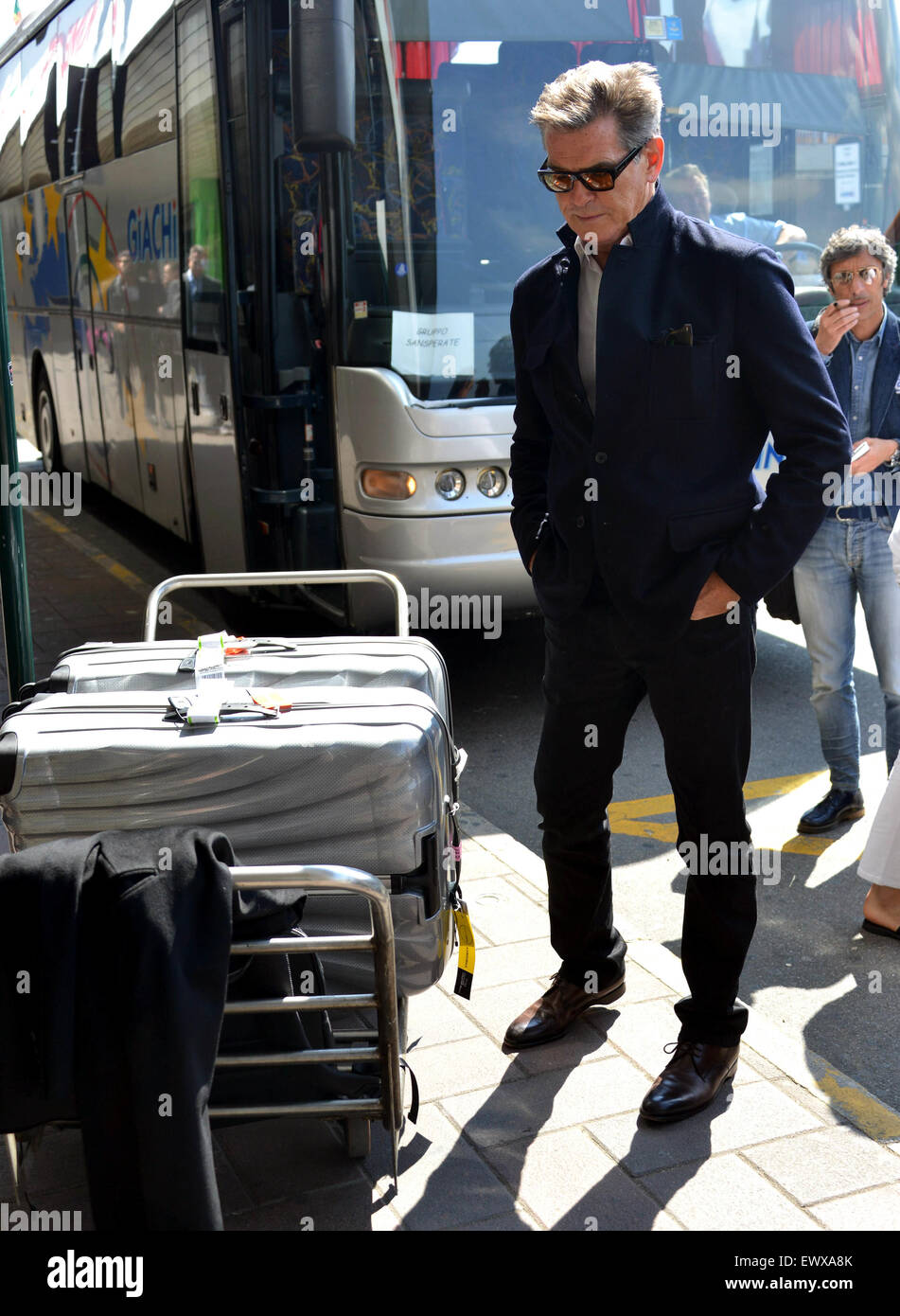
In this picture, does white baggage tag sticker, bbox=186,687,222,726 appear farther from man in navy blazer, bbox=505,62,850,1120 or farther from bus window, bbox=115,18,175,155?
bus window, bbox=115,18,175,155

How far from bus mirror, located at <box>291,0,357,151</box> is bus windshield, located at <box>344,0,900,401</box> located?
58cm

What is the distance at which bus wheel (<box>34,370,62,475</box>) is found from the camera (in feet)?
41.2

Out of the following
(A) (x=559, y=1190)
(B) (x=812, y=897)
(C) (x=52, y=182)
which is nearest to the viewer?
(A) (x=559, y=1190)

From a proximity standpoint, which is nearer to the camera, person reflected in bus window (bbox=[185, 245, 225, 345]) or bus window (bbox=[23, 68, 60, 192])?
person reflected in bus window (bbox=[185, 245, 225, 345])

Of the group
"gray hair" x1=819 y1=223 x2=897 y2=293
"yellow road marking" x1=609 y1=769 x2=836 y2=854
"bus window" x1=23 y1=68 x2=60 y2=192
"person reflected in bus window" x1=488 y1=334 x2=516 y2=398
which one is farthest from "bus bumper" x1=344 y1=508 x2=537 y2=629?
"bus window" x1=23 y1=68 x2=60 y2=192

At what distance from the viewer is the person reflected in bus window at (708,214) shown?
6.40m

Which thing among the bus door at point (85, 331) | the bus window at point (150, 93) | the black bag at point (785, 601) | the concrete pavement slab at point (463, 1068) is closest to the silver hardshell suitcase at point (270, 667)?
the concrete pavement slab at point (463, 1068)

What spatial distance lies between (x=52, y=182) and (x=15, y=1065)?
408 inches

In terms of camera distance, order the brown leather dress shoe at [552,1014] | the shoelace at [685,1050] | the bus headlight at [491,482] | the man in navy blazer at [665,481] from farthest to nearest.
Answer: the bus headlight at [491,482], the brown leather dress shoe at [552,1014], the shoelace at [685,1050], the man in navy blazer at [665,481]

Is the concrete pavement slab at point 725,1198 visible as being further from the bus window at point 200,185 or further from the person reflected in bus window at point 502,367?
the bus window at point 200,185

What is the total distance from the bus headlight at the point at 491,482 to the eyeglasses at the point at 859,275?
1795 millimetres

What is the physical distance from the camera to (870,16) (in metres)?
6.63

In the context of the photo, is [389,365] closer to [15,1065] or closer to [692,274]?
[692,274]
